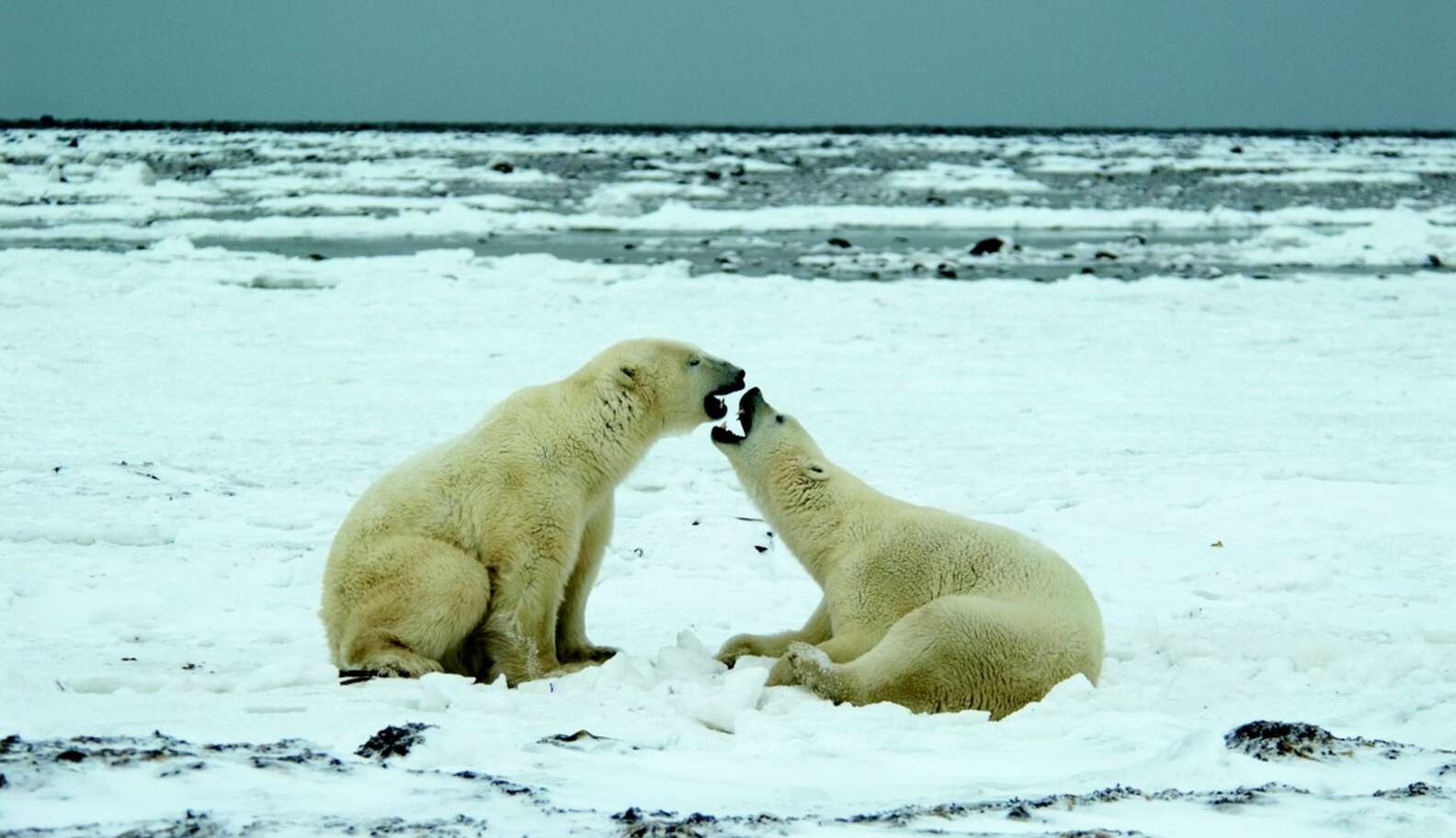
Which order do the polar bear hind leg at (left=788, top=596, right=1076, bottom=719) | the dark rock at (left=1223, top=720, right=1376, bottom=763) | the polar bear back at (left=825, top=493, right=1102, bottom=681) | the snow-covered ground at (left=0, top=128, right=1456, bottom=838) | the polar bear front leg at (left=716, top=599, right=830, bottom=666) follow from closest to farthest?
the snow-covered ground at (left=0, top=128, right=1456, bottom=838) → the dark rock at (left=1223, top=720, right=1376, bottom=763) → the polar bear hind leg at (left=788, top=596, right=1076, bottom=719) → the polar bear back at (left=825, top=493, right=1102, bottom=681) → the polar bear front leg at (left=716, top=599, right=830, bottom=666)

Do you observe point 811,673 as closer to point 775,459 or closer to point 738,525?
point 775,459

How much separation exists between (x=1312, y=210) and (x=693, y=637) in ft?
83.2

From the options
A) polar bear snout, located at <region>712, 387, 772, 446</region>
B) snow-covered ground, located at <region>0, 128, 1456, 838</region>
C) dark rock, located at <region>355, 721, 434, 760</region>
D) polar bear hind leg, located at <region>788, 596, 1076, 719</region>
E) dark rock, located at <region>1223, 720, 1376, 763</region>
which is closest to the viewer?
snow-covered ground, located at <region>0, 128, 1456, 838</region>

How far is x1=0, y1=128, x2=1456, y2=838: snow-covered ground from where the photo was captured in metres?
3.08

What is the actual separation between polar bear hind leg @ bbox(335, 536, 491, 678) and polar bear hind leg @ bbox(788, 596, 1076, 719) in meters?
1.04

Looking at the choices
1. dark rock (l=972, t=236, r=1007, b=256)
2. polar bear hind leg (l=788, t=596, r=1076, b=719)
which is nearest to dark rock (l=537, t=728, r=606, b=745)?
polar bear hind leg (l=788, t=596, r=1076, b=719)

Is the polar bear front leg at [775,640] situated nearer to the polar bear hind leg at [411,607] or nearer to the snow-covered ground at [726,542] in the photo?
the snow-covered ground at [726,542]

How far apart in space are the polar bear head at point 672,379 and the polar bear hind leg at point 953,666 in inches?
45.4

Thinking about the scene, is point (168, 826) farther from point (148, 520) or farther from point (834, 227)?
point (834, 227)

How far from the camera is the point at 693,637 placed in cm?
523

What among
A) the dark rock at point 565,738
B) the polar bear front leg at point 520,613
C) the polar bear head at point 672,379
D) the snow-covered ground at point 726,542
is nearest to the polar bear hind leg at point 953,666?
the snow-covered ground at point 726,542

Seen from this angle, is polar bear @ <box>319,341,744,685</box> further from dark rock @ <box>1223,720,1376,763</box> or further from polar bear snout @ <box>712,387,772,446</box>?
dark rock @ <box>1223,720,1376,763</box>

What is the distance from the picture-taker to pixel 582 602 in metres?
5.29

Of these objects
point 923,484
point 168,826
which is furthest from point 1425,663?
point 168,826
